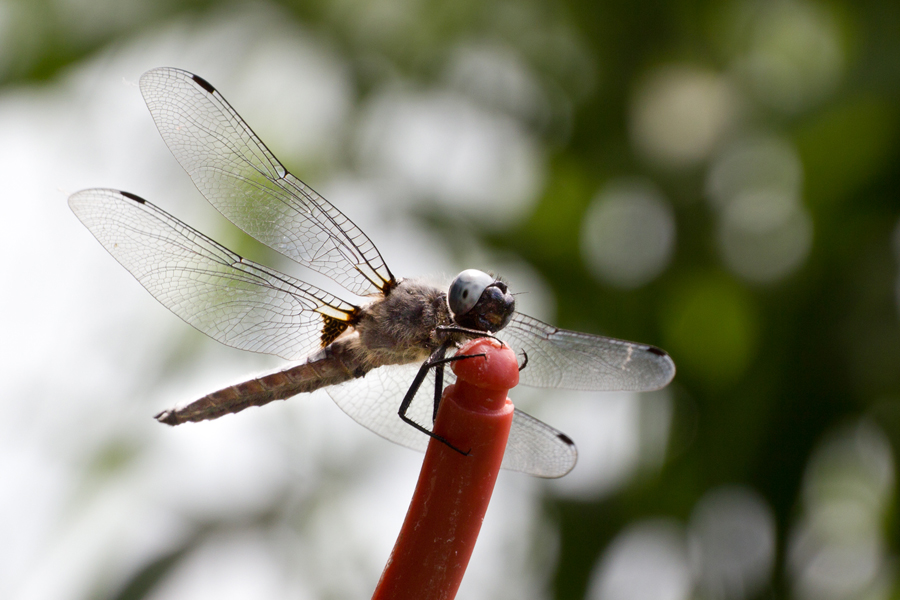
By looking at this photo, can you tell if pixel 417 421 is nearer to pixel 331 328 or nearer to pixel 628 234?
pixel 331 328

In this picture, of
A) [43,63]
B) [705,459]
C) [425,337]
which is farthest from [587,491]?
[43,63]

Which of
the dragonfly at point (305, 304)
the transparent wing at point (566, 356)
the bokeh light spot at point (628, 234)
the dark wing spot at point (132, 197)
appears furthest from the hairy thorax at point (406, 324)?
the bokeh light spot at point (628, 234)

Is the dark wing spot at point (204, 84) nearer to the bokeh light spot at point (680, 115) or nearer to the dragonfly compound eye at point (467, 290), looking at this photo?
the dragonfly compound eye at point (467, 290)

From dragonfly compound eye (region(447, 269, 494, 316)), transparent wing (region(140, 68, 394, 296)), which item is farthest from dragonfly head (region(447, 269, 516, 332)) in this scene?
transparent wing (region(140, 68, 394, 296))

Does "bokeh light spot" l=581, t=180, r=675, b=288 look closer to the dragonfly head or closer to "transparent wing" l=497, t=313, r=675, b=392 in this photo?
"transparent wing" l=497, t=313, r=675, b=392

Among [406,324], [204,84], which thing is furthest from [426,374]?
[204,84]

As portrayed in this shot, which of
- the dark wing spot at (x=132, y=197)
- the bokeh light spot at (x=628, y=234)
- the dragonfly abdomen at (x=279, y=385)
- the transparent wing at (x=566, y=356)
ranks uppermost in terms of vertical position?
the bokeh light spot at (x=628, y=234)

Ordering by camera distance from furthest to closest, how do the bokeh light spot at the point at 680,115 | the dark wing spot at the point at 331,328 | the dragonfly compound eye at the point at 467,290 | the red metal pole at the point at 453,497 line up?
1. the bokeh light spot at the point at 680,115
2. the dark wing spot at the point at 331,328
3. the dragonfly compound eye at the point at 467,290
4. the red metal pole at the point at 453,497
